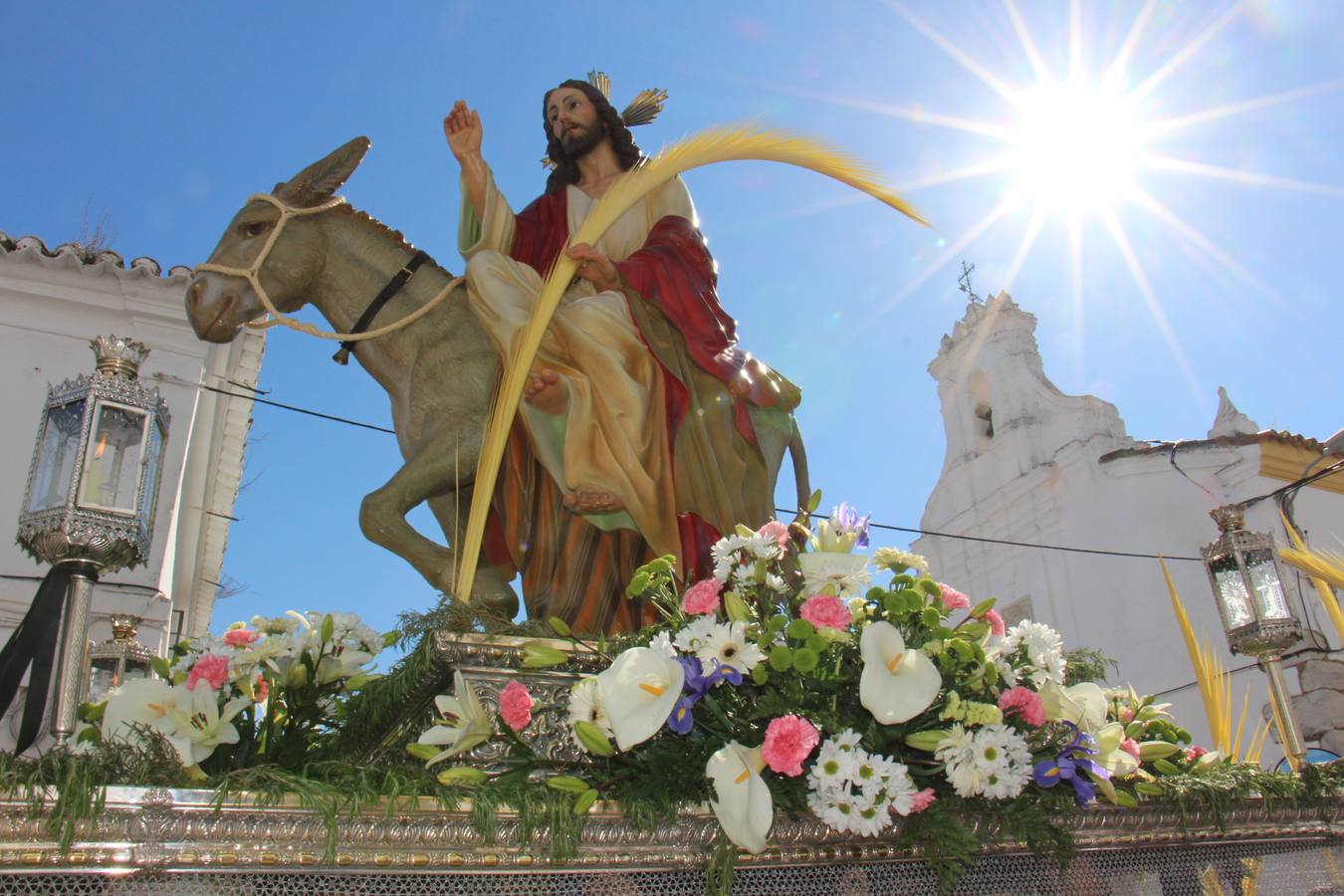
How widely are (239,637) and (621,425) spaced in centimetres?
154

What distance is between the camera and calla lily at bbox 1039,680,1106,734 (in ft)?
8.71

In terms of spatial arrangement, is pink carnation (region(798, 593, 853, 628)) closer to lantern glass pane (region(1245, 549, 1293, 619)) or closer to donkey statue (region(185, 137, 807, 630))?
donkey statue (region(185, 137, 807, 630))

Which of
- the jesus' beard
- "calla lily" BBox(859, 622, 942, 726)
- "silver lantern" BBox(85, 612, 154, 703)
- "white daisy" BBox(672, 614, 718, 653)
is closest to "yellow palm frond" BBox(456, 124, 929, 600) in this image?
the jesus' beard

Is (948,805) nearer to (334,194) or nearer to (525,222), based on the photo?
(525,222)

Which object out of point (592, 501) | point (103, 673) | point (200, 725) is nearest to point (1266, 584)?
point (592, 501)

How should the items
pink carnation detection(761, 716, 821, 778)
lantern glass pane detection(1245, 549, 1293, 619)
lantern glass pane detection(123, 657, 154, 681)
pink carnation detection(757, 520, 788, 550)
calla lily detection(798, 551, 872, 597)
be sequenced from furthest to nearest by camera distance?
lantern glass pane detection(123, 657, 154, 681), lantern glass pane detection(1245, 549, 1293, 619), pink carnation detection(757, 520, 788, 550), calla lily detection(798, 551, 872, 597), pink carnation detection(761, 716, 821, 778)

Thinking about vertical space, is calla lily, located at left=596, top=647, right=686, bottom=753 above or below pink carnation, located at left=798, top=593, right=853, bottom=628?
below

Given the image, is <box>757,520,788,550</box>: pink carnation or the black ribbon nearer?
the black ribbon

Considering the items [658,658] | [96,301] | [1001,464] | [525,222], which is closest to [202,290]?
[525,222]

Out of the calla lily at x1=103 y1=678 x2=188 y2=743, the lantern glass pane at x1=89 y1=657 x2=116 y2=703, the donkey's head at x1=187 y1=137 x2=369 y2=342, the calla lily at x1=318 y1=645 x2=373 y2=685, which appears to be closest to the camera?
the calla lily at x1=103 y1=678 x2=188 y2=743

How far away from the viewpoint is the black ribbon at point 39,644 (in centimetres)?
258

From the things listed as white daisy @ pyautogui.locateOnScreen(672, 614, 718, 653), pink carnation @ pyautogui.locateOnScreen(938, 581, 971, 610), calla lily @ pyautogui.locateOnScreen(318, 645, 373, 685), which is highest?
pink carnation @ pyautogui.locateOnScreen(938, 581, 971, 610)

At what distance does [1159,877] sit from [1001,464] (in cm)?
2121

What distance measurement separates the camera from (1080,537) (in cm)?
2089
